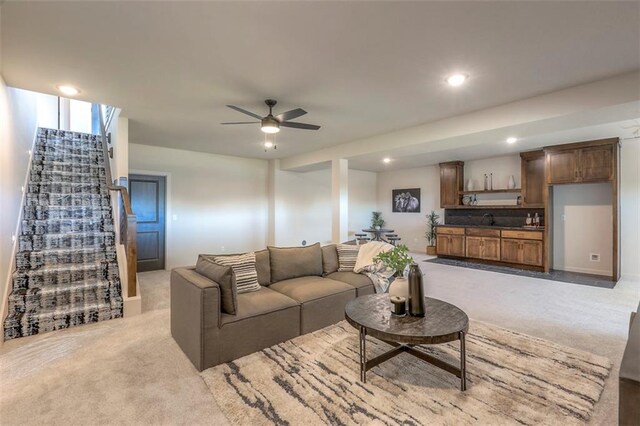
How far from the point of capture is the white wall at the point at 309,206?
7738 millimetres

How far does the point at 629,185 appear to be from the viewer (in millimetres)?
5293

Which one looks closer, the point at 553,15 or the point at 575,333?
the point at 553,15

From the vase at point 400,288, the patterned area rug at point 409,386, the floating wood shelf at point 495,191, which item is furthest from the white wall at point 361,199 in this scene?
the vase at point 400,288

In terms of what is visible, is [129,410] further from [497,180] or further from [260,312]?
[497,180]

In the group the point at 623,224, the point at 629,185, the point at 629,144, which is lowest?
the point at 623,224

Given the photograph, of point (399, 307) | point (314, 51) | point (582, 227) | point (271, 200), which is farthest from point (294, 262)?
point (582, 227)

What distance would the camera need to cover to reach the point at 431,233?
326 inches

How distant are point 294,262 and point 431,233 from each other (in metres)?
5.84

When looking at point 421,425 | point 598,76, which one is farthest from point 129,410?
point 598,76

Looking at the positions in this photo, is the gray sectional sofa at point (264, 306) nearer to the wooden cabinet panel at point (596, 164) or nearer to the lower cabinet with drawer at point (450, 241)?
the lower cabinet with drawer at point (450, 241)

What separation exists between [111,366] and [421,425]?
7.88ft

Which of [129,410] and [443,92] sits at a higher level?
[443,92]

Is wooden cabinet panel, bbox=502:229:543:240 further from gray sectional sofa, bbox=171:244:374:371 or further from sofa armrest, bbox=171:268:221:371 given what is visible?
sofa armrest, bbox=171:268:221:371

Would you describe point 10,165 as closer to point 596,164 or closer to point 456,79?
point 456,79
